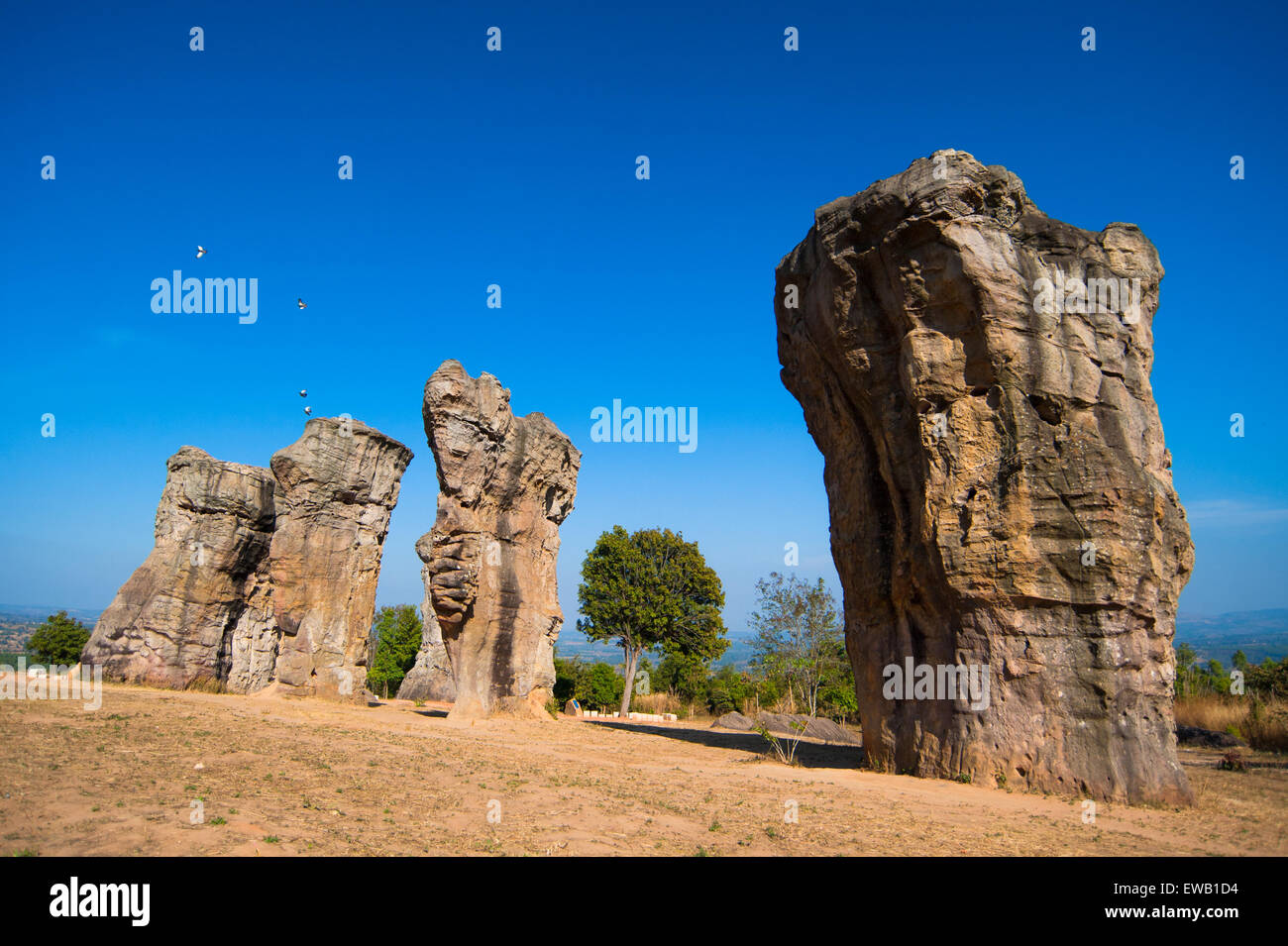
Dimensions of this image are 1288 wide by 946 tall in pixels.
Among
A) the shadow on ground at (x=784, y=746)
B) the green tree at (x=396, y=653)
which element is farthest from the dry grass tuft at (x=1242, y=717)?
the green tree at (x=396, y=653)

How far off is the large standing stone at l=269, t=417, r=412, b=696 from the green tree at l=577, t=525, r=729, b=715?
10.1 metres

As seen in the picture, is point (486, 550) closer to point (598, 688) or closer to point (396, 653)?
point (598, 688)

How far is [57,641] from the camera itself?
3170 centimetres

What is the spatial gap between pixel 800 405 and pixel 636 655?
19860 mm

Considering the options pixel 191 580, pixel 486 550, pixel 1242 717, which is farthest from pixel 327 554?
pixel 1242 717

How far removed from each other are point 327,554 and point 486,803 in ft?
63.0

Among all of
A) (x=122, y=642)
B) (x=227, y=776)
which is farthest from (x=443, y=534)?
(x=122, y=642)

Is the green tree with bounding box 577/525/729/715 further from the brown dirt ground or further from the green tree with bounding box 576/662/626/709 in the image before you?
the brown dirt ground

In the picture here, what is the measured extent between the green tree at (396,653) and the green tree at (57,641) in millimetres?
13311

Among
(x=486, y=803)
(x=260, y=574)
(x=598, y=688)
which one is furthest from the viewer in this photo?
(x=598, y=688)

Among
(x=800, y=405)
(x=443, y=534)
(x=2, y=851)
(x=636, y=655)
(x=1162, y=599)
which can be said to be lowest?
(x=636, y=655)

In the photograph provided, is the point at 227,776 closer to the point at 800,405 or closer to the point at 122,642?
the point at 800,405
